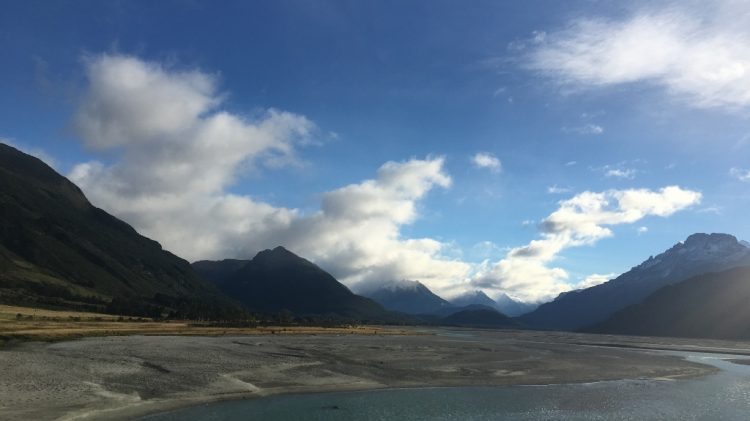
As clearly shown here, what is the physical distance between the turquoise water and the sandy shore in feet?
11.6

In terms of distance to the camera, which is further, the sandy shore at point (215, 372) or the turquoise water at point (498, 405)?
the turquoise water at point (498, 405)

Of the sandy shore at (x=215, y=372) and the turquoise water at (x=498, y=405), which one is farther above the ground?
the sandy shore at (x=215, y=372)

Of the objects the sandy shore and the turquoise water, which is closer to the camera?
the sandy shore

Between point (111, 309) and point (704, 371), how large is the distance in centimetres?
18855

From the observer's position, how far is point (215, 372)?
56.2 meters

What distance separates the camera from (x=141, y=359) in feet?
206

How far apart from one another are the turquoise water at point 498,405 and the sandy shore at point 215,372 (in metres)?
3.53

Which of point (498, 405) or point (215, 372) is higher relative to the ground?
point (215, 372)

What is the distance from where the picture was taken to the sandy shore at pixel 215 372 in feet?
129

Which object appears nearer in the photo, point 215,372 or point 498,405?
point 498,405

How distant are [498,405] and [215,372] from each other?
98.0 feet

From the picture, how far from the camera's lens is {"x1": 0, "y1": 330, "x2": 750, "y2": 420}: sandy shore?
3931cm

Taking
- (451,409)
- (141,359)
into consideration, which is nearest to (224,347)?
(141,359)

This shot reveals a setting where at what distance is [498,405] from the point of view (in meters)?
47.2
